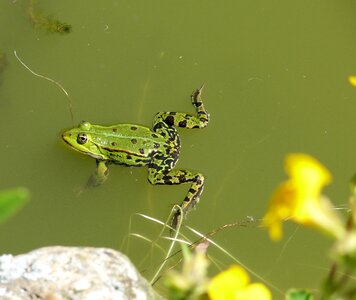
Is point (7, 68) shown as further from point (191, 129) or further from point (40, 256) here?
point (40, 256)

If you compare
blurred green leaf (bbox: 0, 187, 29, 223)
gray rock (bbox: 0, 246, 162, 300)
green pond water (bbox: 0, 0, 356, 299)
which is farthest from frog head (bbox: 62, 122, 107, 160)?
blurred green leaf (bbox: 0, 187, 29, 223)

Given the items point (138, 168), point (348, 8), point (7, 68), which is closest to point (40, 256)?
point (138, 168)

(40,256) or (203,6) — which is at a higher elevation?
(203,6)

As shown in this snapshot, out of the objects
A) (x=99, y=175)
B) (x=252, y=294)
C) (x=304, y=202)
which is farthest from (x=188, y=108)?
(x=304, y=202)

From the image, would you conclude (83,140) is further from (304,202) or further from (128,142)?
(304,202)

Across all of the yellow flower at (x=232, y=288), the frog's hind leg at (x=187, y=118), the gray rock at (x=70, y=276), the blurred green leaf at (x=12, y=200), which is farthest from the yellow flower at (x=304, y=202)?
the frog's hind leg at (x=187, y=118)

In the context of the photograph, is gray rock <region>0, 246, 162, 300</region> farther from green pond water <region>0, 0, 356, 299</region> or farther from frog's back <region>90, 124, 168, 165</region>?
frog's back <region>90, 124, 168, 165</region>
